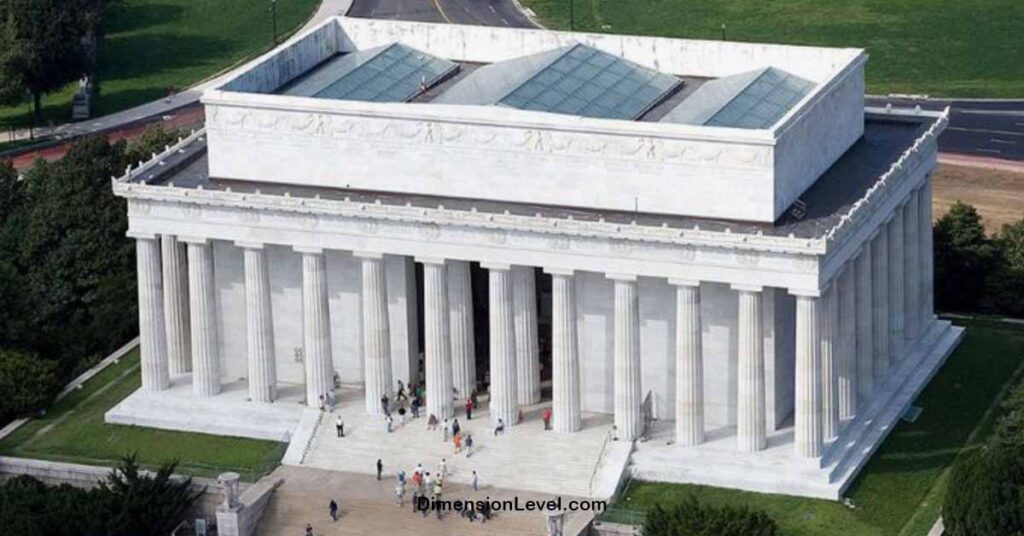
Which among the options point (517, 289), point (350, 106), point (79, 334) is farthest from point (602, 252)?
point (79, 334)

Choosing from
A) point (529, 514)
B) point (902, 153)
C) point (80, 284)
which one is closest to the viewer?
point (529, 514)

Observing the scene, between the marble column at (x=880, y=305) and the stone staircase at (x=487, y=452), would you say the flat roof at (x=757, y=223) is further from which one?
the stone staircase at (x=487, y=452)

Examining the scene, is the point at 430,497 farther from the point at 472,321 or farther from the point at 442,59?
the point at 442,59

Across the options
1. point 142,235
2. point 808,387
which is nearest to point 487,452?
point 808,387

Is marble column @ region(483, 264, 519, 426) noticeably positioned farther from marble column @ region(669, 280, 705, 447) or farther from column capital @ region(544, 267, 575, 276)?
marble column @ region(669, 280, 705, 447)

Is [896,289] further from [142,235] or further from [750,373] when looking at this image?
[142,235]

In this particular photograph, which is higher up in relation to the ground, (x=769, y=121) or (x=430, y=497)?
(x=769, y=121)
